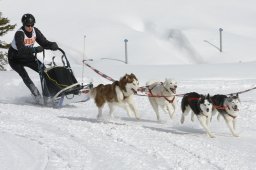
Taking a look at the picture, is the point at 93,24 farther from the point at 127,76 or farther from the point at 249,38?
the point at 127,76

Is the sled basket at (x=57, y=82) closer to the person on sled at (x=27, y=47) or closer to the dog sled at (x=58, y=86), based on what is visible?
the dog sled at (x=58, y=86)

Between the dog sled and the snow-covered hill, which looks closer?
the dog sled

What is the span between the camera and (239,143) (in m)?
7.13

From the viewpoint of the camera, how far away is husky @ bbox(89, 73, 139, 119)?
8.49 meters

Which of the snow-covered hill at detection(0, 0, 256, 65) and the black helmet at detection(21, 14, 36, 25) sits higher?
the snow-covered hill at detection(0, 0, 256, 65)

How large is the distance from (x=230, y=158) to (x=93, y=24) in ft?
103

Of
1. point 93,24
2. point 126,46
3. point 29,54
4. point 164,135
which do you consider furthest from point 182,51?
point 164,135

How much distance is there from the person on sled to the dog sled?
327 millimetres

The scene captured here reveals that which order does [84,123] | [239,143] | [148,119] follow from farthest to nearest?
1. [148,119]
2. [84,123]
3. [239,143]

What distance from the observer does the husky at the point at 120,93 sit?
27.9ft

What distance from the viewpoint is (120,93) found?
28.0 ft

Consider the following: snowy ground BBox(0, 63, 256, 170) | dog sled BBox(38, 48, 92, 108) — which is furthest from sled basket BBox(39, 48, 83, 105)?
snowy ground BBox(0, 63, 256, 170)

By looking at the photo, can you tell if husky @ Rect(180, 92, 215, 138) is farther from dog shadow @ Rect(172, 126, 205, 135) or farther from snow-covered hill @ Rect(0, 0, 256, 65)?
snow-covered hill @ Rect(0, 0, 256, 65)


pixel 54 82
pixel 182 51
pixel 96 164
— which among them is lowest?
pixel 96 164
